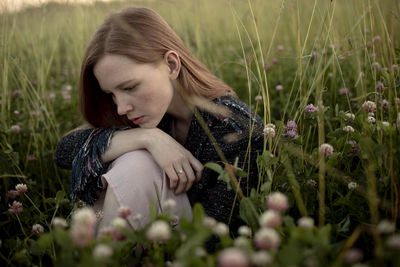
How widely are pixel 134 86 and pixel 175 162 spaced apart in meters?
0.31

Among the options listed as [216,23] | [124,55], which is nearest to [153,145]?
[124,55]

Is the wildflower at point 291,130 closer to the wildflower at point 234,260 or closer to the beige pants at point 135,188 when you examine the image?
the beige pants at point 135,188

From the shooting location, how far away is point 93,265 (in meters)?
0.54

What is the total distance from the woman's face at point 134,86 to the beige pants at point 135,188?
0.16 metres

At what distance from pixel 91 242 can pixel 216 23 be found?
396 cm

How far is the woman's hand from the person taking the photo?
1.26m

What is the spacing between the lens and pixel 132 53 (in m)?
1.32

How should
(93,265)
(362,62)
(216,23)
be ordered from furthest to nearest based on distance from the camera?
(216,23)
(362,62)
(93,265)

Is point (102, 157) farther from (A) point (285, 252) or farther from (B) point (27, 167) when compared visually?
(A) point (285, 252)

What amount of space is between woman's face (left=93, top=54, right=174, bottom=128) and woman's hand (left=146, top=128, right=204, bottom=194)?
9 centimetres

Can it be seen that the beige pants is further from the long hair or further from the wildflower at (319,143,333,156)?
the wildflower at (319,143,333,156)

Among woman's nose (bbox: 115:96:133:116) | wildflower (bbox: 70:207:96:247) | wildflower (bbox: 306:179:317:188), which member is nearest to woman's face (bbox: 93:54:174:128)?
woman's nose (bbox: 115:96:133:116)

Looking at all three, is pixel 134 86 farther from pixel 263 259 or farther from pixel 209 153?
pixel 263 259

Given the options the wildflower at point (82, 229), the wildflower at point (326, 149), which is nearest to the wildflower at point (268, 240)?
the wildflower at point (82, 229)
